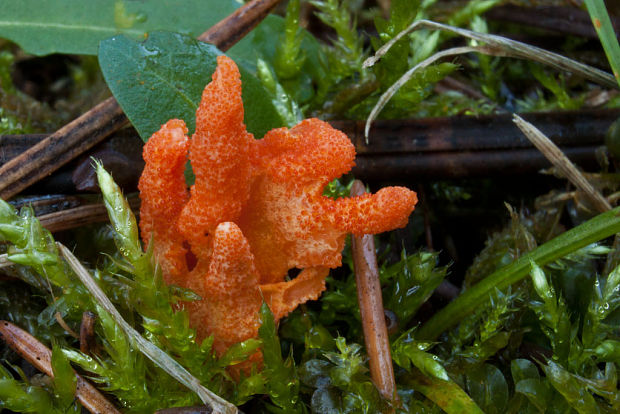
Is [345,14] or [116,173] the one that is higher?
[345,14]

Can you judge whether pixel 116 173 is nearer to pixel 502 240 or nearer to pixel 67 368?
pixel 67 368

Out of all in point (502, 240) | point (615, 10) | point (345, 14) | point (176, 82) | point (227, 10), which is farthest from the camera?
point (615, 10)

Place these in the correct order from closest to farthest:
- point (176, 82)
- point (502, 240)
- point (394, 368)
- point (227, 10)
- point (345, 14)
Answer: point (394, 368), point (176, 82), point (502, 240), point (227, 10), point (345, 14)

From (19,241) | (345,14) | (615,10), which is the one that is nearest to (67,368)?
(19,241)

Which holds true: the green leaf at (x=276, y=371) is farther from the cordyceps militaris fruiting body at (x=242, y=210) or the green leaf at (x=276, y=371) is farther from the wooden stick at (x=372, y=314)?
the wooden stick at (x=372, y=314)

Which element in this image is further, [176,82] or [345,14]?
[345,14]

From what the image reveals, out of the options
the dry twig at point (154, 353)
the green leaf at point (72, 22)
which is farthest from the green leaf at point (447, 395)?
the green leaf at point (72, 22)

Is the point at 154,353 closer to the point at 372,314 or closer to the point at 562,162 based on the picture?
the point at 372,314
